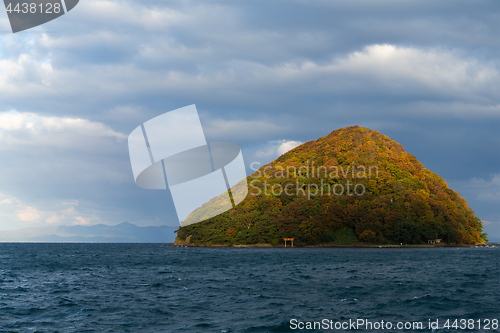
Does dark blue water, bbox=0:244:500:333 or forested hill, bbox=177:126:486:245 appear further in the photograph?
forested hill, bbox=177:126:486:245

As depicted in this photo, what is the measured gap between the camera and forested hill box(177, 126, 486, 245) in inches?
6053

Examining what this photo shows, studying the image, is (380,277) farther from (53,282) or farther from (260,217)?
(260,217)

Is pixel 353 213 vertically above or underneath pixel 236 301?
above

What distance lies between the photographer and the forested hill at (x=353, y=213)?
153750 millimetres

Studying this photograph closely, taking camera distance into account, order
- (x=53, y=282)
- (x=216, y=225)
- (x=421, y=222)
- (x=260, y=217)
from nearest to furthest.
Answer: (x=53, y=282), (x=421, y=222), (x=260, y=217), (x=216, y=225)

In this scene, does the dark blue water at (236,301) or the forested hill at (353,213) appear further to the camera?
the forested hill at (353,213)

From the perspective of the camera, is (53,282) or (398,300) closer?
(398,300)

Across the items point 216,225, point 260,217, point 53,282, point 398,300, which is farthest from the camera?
point 216,225

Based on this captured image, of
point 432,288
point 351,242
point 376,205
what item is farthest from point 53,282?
point 376,205

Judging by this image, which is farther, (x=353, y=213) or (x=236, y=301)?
(x=353, y=213)

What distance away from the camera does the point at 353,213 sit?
16000 centimetres

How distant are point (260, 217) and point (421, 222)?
70212 millimetres

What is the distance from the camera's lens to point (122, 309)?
26.5 m

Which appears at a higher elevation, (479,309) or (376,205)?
(376,205)
